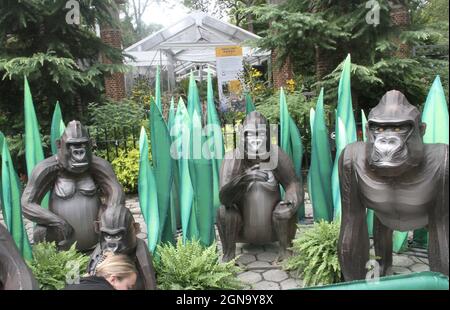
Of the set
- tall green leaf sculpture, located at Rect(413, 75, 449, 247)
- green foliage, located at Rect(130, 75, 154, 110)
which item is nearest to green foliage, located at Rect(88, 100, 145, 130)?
green foliage, located at Rect(130, 75, 154, 110)

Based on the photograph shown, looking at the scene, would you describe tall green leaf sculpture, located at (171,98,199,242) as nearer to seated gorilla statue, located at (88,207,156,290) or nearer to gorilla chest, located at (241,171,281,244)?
gorilla chest, located at (241,171,281,244)

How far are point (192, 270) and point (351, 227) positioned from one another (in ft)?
3.64

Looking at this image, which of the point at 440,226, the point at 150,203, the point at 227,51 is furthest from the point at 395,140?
the point at 227,51

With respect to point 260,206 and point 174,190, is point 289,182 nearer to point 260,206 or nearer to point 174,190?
point 260,206

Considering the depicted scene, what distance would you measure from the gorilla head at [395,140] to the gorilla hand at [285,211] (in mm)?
1209

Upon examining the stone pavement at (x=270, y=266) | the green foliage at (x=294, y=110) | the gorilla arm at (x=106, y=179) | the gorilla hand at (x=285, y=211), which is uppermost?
the green foliage at (x=294, y=110)

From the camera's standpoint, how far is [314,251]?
3.29 metres

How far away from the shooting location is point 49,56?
21.0ft

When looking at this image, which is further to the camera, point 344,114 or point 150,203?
point 344,114

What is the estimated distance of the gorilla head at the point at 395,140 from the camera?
233cm

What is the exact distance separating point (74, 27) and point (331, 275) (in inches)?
231


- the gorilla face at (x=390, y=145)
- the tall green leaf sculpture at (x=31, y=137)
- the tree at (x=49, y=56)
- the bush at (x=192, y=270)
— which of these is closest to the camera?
the gorilla face at (x=390, y=145)

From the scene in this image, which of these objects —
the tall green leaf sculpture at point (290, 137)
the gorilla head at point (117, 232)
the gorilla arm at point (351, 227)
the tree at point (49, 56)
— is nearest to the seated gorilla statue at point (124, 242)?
the gorilla head at point (117, 232)

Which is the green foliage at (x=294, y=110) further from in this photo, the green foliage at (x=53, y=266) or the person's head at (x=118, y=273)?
the person's head at (x=118, y=273)
